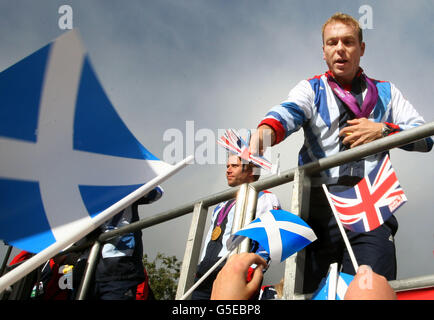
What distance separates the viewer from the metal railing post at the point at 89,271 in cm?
348

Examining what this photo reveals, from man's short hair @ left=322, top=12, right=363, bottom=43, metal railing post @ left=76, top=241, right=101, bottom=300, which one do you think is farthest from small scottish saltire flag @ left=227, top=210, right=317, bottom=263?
metal railing post @ left=76, top=241, right=101, bottom=300

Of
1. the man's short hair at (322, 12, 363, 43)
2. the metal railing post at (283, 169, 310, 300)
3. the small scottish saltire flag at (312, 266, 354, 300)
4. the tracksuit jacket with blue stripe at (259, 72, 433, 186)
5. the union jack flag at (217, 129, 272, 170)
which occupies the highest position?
the man's short hair at (322, 12, 363, 43)

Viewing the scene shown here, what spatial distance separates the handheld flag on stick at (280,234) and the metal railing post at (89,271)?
2.02 metres

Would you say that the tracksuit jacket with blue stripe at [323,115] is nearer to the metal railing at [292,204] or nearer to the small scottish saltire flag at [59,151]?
the metal railing at [292,204]

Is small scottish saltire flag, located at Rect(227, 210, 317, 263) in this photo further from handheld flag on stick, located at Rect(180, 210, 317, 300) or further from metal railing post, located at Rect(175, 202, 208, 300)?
metal railing post, located at Rect(175, 202, 208, 300)

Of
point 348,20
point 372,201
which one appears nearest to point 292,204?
point 372,201

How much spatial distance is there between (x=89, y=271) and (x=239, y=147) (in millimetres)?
1869

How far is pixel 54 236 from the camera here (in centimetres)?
249

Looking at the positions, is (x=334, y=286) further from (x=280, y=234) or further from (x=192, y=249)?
(x=192, y=249)

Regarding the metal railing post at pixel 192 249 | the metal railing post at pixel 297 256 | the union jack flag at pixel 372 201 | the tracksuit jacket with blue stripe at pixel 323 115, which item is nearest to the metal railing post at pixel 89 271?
the metal railing post at pixel 192 249

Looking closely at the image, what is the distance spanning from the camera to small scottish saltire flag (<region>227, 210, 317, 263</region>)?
1.82 meters

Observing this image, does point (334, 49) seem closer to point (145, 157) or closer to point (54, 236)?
point (145, 157)

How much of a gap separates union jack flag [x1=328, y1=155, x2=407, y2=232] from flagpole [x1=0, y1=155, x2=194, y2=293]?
3.22 feet
